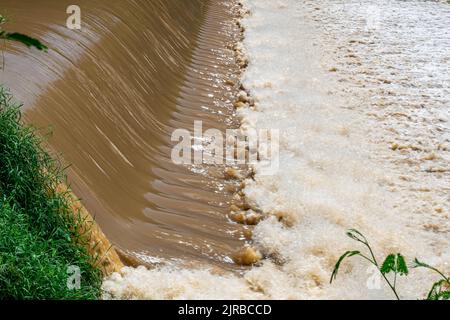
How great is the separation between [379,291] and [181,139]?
238cm

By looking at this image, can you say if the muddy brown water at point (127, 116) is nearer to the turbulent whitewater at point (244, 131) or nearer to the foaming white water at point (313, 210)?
the turbulent whitewater at point (244, 131)

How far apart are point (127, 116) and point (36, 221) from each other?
201cm

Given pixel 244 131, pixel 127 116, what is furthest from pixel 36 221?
pixel 244 131

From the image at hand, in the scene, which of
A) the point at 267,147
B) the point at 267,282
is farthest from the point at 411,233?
the point at 267,147

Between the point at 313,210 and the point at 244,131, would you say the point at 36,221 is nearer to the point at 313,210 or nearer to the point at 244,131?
the point at 313,210

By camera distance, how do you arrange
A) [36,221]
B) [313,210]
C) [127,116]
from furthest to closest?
[127,116]
[313,210]
[36,221]

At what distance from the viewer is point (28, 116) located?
390cm

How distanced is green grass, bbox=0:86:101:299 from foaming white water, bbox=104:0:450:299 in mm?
321

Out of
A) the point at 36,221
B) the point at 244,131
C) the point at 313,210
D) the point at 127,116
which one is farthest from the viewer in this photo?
the point at 244,131

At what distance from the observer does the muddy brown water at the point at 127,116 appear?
4059 millimetres

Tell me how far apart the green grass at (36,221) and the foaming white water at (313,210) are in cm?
32

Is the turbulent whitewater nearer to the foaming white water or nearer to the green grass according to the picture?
the foaming white water

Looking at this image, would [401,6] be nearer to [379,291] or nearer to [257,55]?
[257,55]

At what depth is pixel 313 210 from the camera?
4637 mm
